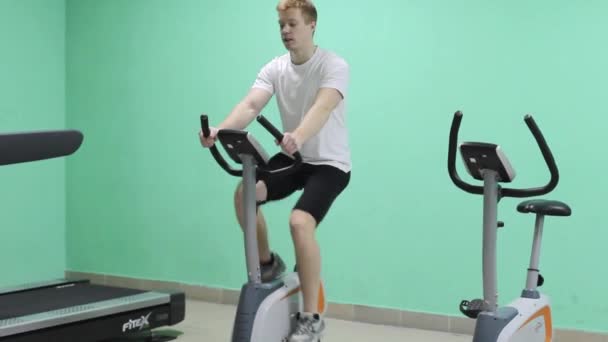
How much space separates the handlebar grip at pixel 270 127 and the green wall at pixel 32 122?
122 inches

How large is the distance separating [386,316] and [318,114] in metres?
1.79

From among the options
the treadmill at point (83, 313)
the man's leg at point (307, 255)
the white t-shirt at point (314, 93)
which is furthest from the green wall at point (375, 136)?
the man's leg at point (307, 255)

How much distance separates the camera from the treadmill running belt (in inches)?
140

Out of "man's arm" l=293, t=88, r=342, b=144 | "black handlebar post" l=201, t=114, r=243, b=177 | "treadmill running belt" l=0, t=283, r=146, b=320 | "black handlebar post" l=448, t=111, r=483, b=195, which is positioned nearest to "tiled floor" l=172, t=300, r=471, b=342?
"treadmill running belt" l=0, t=283, r=146, b=320

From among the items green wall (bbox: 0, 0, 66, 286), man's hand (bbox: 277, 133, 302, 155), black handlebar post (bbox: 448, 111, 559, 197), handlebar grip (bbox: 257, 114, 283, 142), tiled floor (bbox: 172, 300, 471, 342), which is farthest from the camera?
green wall (bbox: 0, 0, 66, 286)

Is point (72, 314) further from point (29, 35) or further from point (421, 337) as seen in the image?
point (29, 35)

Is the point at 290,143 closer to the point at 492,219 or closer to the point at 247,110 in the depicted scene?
the point at 247,110

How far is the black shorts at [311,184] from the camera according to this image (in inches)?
116

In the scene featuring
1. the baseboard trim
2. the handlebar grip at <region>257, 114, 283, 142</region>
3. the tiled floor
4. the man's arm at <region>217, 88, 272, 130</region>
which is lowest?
the tiled floor

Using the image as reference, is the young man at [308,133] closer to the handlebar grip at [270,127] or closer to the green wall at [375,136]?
the handlebar grip at [270,127]

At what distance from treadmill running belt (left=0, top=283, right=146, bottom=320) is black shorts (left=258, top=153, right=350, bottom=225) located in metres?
1.27

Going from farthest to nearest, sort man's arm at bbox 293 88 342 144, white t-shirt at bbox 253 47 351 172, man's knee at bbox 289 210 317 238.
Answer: white t-shirt at bbox 253 47 351 172 < man's knee at bbox 289 210 317 238 < man's arm at bbox 293 88 342 144

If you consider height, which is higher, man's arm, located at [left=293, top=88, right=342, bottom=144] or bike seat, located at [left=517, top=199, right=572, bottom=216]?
man's arm, located at [left=293, top=88, right=342, bottom=144]

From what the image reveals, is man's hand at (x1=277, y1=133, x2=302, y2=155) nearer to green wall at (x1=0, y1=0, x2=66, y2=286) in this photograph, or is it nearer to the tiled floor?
the tiled floor
